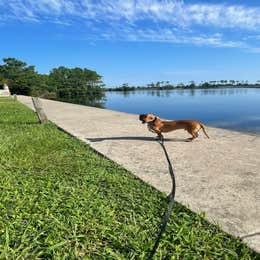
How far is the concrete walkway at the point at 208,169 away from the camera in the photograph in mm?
2309

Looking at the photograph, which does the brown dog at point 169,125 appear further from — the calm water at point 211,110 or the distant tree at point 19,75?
the distant tree at point 19,75

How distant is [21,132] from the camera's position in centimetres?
643

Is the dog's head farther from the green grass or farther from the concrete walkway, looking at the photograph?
the green grass

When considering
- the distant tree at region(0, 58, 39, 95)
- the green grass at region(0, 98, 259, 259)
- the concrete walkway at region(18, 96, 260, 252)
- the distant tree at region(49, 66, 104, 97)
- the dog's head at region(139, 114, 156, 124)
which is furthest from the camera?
the distant tree at region(49, 66, 104, 97)

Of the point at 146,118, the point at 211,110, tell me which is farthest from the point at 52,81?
the point at 146,118

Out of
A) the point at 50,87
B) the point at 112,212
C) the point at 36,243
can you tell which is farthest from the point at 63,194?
the point at 50,87

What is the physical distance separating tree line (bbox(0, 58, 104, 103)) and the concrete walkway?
1549 inches

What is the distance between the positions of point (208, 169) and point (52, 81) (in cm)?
7670

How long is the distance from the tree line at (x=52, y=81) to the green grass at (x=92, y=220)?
135 ft

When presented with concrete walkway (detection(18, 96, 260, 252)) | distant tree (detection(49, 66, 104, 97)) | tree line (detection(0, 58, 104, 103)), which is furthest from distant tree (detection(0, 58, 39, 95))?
concrete walkway (detection(18, 96, 260, 252))

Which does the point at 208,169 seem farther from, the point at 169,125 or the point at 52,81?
the point at 52,81

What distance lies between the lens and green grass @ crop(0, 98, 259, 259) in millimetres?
1842

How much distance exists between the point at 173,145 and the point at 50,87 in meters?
68.7

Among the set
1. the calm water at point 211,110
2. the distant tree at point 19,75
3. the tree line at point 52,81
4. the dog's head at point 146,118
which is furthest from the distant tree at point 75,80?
the dog's head at point 146,118
